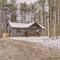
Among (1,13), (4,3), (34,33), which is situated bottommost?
(34,33)

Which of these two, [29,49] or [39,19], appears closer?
[29,49]

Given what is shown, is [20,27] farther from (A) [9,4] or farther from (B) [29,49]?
(B) [29,49]

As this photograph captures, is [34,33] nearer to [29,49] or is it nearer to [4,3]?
[4,3]

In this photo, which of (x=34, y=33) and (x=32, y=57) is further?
(x=34, y=33)

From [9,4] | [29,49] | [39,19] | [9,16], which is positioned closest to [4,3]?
[9,4]

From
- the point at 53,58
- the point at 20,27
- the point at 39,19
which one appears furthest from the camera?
the point at 20,27

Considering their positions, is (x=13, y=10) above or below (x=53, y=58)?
above

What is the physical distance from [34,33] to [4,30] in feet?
1.46

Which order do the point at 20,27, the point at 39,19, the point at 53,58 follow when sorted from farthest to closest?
the point at 20,27, the point at 39,19, the point at 53,58

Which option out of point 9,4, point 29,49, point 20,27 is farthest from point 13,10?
point 29,49

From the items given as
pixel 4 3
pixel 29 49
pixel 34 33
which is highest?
pixel 4 3

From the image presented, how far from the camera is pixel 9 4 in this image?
2.14 m

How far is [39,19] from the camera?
79.4 inches

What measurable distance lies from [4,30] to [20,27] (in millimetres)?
238
